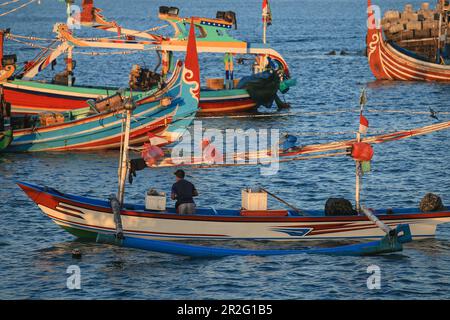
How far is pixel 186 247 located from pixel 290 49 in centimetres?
8477

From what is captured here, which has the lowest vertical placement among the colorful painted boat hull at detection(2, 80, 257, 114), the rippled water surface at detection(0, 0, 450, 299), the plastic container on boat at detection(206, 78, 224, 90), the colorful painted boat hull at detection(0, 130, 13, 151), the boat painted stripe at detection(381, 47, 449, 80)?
the rippled water surface at detection(0, 0, 450, 299)

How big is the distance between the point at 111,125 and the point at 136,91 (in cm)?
833

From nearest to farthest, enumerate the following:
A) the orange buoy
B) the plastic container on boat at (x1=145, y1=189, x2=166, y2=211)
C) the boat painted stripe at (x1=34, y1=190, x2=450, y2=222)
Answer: the orange buoy < the boat painted stripe at (x1=34, y1=190, x2=450, y2=222) < the plastic container on boat at (x1=145, y1=189, x2=166, y2=211)

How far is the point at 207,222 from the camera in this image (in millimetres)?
32094

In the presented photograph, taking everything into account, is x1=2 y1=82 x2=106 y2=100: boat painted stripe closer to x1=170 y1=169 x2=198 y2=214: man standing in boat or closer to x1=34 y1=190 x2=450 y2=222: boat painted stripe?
x1=34 y1=190 x2=450 y2=222: boat painted stripe

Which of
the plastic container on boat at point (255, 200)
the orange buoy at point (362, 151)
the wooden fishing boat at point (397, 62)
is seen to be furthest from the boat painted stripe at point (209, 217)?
the wooden fishing boat at point (397, 62)

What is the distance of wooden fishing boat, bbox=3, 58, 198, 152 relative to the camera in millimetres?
46875

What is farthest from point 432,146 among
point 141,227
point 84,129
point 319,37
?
point 319,37

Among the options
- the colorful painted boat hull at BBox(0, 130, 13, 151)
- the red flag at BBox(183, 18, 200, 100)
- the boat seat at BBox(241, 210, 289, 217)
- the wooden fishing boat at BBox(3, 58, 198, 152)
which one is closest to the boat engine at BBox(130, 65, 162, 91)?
the wooden fishing boat at BBox(3, 58, 198, 152)

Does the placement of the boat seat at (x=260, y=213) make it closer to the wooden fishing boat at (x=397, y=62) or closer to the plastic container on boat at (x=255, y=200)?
the plastic container on boat at (x=255, y=200)

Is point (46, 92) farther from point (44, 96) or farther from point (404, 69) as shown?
point (404, 69)

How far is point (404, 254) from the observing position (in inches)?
1271

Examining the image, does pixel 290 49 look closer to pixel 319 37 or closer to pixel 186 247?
pixel 319 37

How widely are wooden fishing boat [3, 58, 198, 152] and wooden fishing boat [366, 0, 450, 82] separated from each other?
31388 mm
